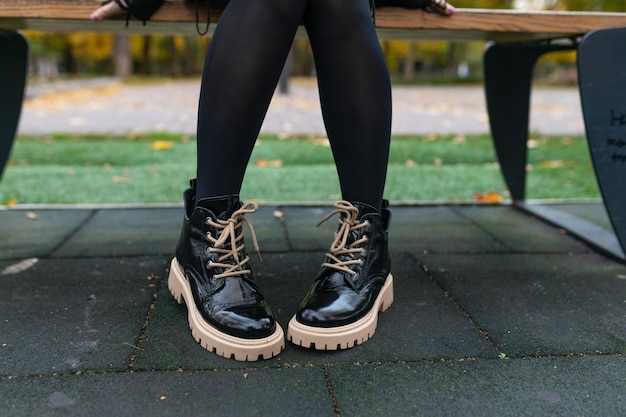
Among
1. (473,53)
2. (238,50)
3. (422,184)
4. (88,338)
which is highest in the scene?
(238,50)

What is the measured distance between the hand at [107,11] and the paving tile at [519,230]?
1.40 meters

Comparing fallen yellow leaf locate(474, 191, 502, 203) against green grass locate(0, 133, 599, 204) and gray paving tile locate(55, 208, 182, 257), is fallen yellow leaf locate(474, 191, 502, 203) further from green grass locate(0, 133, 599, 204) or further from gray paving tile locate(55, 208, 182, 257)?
gray paving tile locate(55, 208, 182, 257)

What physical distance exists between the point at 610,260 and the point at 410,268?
650 mm

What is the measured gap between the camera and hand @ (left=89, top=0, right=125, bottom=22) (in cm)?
148

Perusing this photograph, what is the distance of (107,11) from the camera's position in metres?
1.48

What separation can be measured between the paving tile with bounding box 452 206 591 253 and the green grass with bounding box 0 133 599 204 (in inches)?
12.4

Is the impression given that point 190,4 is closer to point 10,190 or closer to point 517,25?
point 517,25

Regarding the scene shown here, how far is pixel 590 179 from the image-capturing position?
331cm

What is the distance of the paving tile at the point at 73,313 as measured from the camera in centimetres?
115

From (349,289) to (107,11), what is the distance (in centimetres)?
93

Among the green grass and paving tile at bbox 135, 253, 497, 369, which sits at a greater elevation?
paving tile at bbox 135, 253, 497, 369

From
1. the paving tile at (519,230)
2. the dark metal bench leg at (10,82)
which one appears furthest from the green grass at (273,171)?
the dark metal bench leg at (10,82)

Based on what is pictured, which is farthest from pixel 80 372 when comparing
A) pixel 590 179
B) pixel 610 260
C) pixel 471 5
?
pixel 471 5

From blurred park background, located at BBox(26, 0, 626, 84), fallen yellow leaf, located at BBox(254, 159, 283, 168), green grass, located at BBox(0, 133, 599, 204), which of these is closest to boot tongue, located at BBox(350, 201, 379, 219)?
green grass, located at BBox(0, 133, 599, 204)
